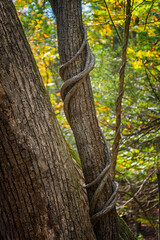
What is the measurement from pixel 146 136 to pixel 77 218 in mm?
2018

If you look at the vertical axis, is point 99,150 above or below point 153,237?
above

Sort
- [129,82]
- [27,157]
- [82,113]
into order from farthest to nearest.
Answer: [129,82] → [82,113] → [27,157]

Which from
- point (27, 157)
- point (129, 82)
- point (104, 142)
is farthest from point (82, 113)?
point (129, 82)

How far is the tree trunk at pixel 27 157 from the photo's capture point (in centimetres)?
97

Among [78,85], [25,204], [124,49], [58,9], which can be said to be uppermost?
[58,9]

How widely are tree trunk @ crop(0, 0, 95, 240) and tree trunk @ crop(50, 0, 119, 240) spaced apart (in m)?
0.29

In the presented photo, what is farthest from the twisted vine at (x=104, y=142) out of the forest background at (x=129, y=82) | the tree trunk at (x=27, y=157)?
the forest background at (x=129, y=82)

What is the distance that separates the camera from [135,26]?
2.61 meters

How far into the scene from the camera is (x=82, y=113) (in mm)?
1365

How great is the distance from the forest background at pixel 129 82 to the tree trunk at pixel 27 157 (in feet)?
2.84

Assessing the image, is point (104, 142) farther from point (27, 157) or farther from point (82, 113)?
point (27, 157)

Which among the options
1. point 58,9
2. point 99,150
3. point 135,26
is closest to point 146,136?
point 135,26

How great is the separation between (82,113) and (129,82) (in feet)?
8.80

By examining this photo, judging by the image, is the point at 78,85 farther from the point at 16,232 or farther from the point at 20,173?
the point at 16,232
